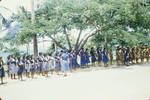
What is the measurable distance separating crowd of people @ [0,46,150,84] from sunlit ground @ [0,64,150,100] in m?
0.40

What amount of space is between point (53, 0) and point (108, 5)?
180cm

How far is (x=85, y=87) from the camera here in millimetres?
9078

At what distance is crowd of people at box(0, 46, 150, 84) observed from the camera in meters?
10.9

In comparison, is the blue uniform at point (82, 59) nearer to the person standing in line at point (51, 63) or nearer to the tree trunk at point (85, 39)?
the tree trunk at point (85, 39)

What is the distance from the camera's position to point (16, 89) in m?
9.07

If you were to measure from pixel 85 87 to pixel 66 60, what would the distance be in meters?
3.03

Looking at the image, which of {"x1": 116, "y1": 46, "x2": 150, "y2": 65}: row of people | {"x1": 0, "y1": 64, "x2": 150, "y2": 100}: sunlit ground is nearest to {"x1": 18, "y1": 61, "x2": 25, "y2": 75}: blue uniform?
{"x1": 0, "y1": 64, "x2": 150, "y2": 100}: sunlit ground

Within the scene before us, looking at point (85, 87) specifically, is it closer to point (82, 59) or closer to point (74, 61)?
point (74, 61)

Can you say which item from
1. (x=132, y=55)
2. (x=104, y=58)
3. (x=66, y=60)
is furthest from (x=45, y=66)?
(x=132, y=55)

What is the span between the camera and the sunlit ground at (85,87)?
803cm

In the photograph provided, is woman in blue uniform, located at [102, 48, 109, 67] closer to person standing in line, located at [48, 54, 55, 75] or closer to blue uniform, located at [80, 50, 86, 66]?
blue uniform, located at [80, 50, 86, 66]

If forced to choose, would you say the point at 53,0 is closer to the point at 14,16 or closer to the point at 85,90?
the point at 14,16

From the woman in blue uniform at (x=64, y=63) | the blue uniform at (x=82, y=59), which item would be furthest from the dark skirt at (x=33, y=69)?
the blue uniform at (x=82, y=59)

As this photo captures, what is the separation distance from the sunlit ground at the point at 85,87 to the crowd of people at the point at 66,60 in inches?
15.9
